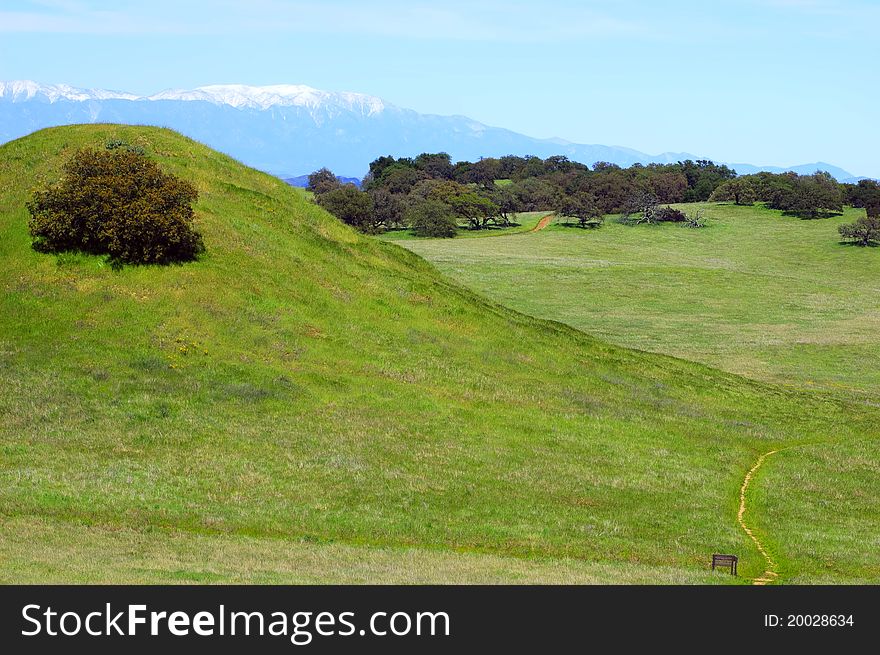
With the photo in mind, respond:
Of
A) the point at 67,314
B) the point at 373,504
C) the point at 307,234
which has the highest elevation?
the point at 307,234

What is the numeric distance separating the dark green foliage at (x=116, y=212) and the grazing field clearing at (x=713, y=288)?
40.0 metres

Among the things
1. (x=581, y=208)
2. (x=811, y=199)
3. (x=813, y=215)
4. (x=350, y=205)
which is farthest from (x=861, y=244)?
(x=350, y=205)

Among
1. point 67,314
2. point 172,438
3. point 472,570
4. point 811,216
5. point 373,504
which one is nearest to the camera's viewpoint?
point 472,570

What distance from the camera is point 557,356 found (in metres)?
53.5

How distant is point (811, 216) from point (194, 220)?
15885cm

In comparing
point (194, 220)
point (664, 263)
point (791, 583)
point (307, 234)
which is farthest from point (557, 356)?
point (664, 263)

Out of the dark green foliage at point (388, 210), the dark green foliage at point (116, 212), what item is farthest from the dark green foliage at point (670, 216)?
the dark green foliage at point (116, 212)

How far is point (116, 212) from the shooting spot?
45.2 metres

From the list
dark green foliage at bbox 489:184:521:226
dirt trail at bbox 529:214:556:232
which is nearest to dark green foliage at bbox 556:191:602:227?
dirt trail at bbox 529:214:556:232

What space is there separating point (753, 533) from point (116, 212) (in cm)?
3028

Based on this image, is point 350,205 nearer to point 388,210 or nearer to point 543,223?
point 388,210

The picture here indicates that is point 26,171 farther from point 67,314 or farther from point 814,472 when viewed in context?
point 814,472

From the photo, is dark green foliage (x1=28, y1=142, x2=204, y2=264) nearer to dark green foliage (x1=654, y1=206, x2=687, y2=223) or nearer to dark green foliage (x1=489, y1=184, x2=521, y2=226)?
dark green foliage (x1=489, y1=184, x2=521, y2=226)

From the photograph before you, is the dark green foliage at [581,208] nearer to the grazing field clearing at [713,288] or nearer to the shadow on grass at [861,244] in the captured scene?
the grazing field clearing at [713,288]
